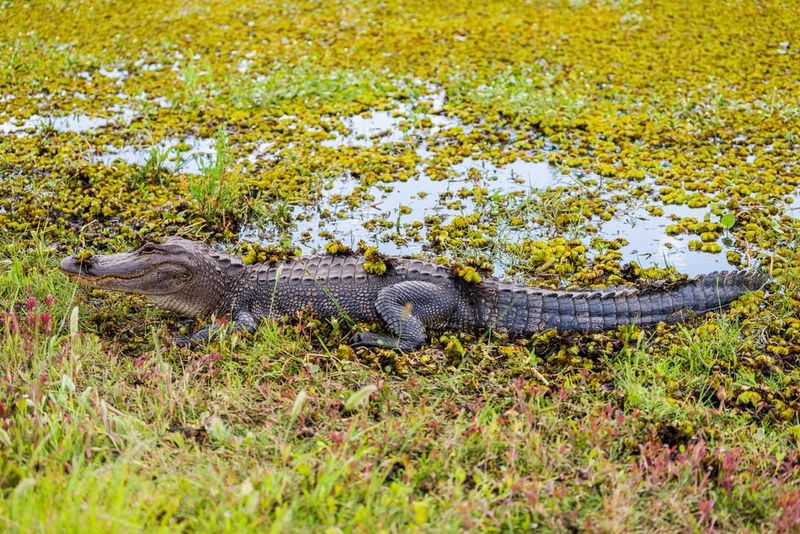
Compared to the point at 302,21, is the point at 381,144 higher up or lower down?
lower down

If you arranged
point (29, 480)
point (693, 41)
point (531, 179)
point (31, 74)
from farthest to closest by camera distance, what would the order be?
1. point (693, 41)
2. point (31, 74)
3. point (531, 179)
4. point (29, 480)

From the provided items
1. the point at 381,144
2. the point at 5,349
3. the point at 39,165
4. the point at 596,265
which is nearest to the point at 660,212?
the point at 596,265

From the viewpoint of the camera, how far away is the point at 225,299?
15.4ft

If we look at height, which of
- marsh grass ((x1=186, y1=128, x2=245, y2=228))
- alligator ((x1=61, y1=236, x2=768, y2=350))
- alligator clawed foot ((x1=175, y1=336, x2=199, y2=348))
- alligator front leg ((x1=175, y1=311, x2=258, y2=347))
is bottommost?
alligator clawed foot ((x1=175, y1=336, x2=199, y2=348))

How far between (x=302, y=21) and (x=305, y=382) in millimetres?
7240

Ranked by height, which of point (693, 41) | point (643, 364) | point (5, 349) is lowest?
point (643, 364)

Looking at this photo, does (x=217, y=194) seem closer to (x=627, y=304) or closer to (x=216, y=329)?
(x=216, y=329)

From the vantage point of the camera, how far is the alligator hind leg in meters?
4.35

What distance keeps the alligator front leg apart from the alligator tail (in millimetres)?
1585

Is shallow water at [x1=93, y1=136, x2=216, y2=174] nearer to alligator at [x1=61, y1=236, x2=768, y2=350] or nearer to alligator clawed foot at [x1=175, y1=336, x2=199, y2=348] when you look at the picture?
alligator at [x1=61, y1=236, x2=768, y2=350]

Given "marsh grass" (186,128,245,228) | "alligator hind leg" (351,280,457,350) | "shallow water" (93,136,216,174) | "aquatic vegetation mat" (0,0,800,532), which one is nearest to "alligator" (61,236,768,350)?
"alligator hind leg" (351,280,457,350)

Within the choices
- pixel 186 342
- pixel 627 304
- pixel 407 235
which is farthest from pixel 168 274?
pixel 627 304

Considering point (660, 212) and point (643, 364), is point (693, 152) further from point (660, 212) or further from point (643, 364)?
point (643, 364)

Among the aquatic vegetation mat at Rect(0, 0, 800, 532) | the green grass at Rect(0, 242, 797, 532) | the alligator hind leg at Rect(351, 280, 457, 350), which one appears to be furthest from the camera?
the alligator hind leg at Rect(351, 280, 457, 350)
